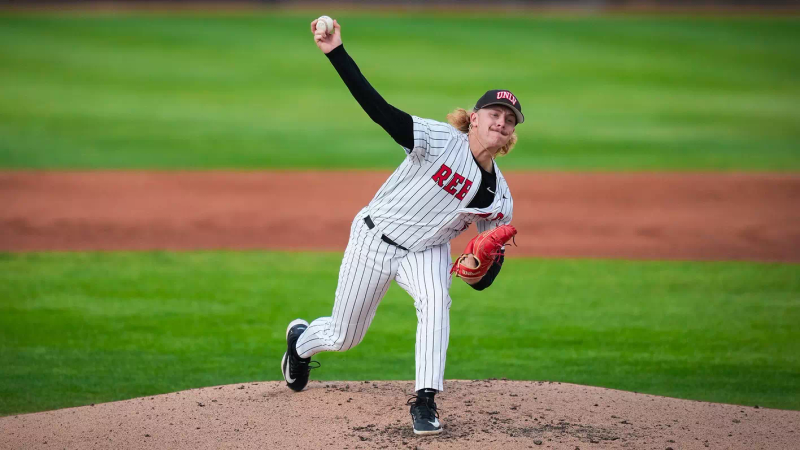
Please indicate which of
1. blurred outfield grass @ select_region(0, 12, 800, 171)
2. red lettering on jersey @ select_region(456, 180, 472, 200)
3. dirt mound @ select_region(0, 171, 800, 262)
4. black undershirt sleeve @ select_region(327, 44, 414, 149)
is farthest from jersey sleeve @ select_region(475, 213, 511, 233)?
blurred outfield grass @ select_region(0, 12, 800, 171)

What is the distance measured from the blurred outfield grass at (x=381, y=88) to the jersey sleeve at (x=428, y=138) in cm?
1080

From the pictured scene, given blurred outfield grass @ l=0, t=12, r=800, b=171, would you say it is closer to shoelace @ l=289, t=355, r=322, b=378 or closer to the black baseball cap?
shoelace @ l=289, t=355, r=322, b=378

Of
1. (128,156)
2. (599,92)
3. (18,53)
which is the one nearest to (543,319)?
(128,156)

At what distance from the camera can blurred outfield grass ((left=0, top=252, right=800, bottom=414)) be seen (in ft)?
19.8

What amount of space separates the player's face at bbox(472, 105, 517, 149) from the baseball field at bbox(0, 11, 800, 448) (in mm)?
1526

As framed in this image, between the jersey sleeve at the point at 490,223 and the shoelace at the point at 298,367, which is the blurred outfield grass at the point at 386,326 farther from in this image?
the jersey sleeve at the point at 490,223

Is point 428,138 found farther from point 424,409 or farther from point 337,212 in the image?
point 337,212

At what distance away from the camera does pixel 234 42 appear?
26.7 m

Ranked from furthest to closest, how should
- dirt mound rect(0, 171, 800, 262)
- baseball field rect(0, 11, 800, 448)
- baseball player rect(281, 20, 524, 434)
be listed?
1. dirt mound rect(0, 171, 800, 262)
2. baseball field rect(0, 11, 800, 448)
3. baseball player rect(281, 20, 524, 434)

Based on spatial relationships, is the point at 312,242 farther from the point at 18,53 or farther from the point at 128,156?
the point at 18,53

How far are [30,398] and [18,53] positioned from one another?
20979mm

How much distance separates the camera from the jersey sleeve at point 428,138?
14.2ft

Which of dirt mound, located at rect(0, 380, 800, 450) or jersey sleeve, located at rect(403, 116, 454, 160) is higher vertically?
jersey sleeve, located at rect(403, 116, 454, 160)

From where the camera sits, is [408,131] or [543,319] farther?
[543,319]
